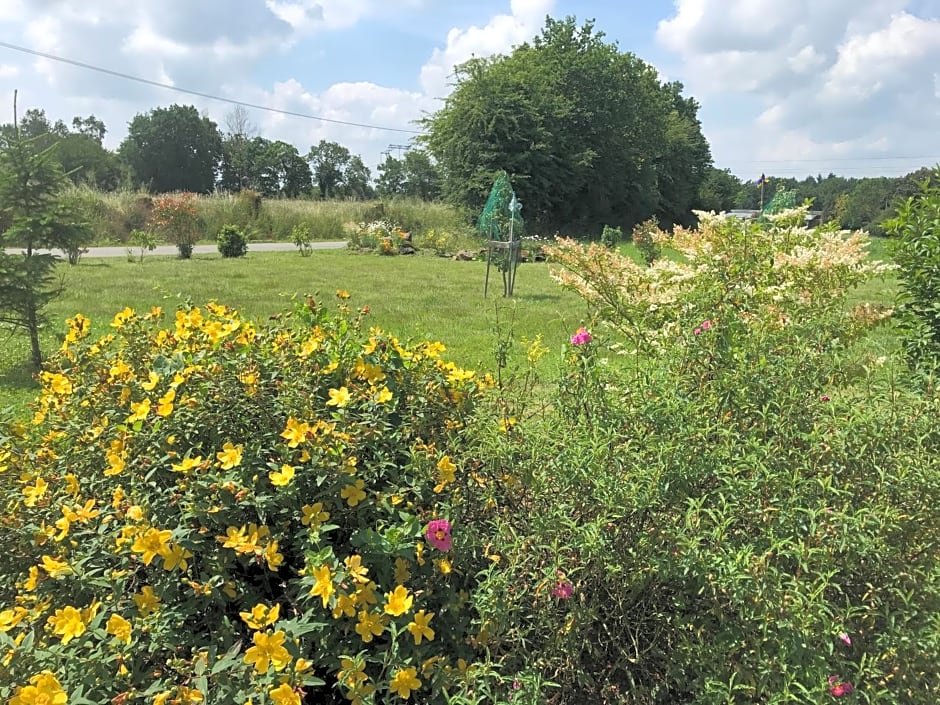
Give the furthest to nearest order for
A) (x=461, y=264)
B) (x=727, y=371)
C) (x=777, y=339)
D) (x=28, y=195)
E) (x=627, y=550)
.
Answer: (x=461, y=264) → (x=28, y=195) → (x=777, y=339) → (x=727, y=371) → (x=627, y=550)

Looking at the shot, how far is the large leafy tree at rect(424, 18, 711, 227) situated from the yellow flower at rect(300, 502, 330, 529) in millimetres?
22178

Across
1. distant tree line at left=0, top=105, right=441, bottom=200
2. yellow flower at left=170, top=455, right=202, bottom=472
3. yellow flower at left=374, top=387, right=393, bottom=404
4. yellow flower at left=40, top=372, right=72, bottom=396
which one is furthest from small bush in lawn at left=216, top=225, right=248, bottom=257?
distant tree line at left=0, top=105, right=441, bottom=200

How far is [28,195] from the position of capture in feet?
16.5

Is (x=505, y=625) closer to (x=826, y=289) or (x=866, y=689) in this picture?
(x=866, y=689)

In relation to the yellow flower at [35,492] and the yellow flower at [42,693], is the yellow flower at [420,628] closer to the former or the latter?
the yellow flower at [42,693]

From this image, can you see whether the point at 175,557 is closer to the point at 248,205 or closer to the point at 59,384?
the point at 59,384

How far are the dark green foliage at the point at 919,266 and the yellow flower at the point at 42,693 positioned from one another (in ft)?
10.7

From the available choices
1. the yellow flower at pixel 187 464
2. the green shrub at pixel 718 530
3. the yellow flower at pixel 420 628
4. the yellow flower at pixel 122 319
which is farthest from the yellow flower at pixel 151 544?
the yellow flower at pixel 122 319

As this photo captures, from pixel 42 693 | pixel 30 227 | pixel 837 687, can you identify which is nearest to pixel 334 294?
pixel 30 227

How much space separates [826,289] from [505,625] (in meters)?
2.41

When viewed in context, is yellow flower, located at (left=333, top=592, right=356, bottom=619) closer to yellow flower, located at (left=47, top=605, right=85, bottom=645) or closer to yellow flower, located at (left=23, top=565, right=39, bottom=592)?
yellow flower, located at (left=47, top=605, right=85, bottom=645)

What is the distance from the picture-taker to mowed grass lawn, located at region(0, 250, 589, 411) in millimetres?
5746

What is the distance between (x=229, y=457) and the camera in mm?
1278

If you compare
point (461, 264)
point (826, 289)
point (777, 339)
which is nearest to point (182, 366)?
point (777, 339)
